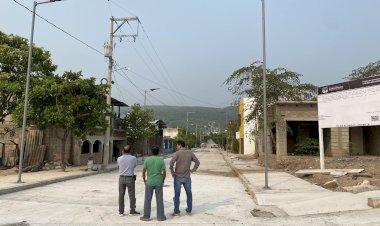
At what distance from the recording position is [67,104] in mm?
21812

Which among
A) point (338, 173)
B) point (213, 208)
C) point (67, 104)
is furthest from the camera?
point (67, 104)

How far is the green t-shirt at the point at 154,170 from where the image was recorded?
8.65 metres

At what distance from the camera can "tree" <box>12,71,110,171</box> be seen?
2098 centimetres

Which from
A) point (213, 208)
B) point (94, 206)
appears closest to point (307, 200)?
point (213, 208)

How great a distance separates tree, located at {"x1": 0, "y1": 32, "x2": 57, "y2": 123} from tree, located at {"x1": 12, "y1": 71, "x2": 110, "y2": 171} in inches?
60.6

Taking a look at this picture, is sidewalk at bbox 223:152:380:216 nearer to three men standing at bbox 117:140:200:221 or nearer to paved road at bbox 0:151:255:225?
paved road at bbox 0:151:255:225

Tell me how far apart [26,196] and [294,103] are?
2083cm

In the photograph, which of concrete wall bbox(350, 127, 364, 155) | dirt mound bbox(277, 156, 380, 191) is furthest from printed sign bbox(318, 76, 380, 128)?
concrete wall bbox(350, 127, 364, 155)

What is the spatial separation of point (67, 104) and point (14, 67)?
215 inches

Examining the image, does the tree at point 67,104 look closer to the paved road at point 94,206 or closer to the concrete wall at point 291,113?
the paved road at point 94,206

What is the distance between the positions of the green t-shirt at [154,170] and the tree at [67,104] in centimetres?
1342

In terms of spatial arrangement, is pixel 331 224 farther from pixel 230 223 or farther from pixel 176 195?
pixel 176 195

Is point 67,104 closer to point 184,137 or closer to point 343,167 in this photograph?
point 343,167

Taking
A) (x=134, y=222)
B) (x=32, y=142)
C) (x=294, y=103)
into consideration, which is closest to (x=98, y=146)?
(x=32, y=142)
